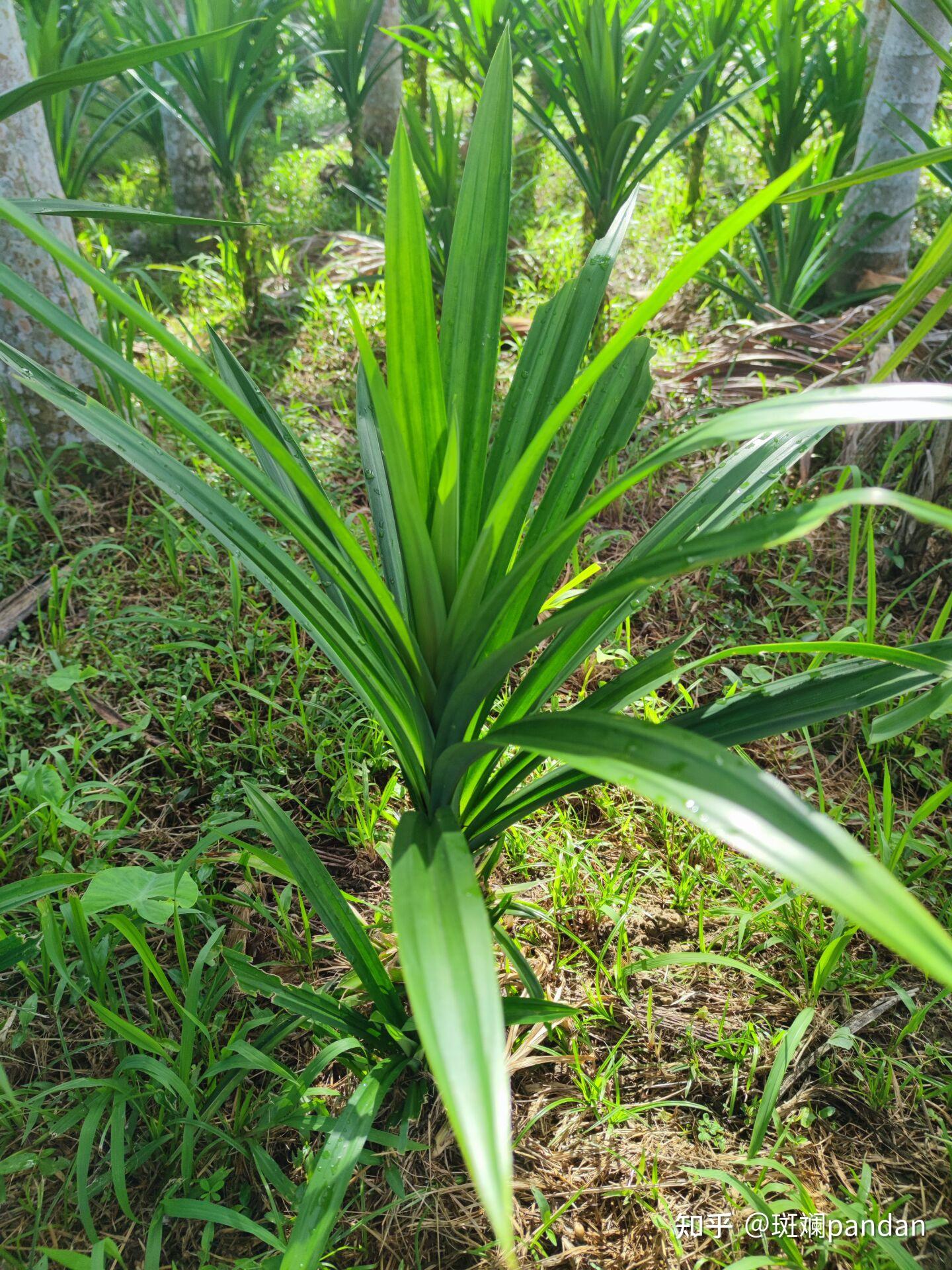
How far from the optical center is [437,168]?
256 cm

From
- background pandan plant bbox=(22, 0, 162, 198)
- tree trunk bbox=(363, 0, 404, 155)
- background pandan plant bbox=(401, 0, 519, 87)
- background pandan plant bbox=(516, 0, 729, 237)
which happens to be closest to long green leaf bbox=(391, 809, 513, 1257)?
background pandan plant bbox=(516, 0, 729, 237)

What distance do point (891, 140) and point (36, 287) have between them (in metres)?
2.47

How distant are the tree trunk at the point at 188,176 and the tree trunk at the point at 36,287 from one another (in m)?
1.73

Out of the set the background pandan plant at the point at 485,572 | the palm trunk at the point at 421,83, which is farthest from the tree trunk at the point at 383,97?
the background pandan plant at the point at 485,572

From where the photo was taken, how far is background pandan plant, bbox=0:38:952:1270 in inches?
20.7

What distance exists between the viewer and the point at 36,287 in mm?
1879

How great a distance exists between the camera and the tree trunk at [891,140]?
7.45ft

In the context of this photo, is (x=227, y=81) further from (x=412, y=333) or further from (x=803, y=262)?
(x=412, y=333)

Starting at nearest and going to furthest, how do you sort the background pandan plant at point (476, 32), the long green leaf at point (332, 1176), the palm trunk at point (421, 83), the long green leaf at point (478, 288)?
the long green leaf at point (332, 1176), the long green leaf at point (478, 288), the background pandan plant at point (476, 32), the palm trunk at point (421, 83)

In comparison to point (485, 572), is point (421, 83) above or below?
above

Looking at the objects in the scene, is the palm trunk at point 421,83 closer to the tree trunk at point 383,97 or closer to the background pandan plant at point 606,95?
the tree trunk at point 383,97

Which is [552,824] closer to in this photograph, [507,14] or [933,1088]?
[933,1088]

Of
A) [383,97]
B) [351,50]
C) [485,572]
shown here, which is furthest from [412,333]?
[383,97]

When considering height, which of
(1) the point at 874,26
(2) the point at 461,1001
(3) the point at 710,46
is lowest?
(2) the point at 461,1001
